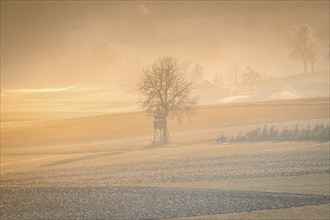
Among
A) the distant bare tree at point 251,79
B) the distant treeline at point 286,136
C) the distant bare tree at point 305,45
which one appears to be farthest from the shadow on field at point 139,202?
the distant bare tree at point 305,45

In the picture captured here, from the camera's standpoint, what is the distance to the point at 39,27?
190 metres

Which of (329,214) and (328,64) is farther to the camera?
(328,64)

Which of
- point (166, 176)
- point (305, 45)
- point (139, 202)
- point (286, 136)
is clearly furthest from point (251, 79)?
point (139, 202)

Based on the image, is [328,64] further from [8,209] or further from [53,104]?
[8,209]

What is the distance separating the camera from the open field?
2875 centimetres

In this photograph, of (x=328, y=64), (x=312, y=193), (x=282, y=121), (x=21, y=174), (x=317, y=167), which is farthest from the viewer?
(x=328, y=64)

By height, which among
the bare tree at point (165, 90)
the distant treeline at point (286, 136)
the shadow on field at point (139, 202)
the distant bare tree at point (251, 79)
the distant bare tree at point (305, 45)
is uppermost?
the distant bare tree at point (305, 45)

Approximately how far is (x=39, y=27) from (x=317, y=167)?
172 m

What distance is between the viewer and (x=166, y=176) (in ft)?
123

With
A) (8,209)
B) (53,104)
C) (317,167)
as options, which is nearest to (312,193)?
(317,167)

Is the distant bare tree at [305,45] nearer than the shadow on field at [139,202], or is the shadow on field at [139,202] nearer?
the shadow on field at [139,202]

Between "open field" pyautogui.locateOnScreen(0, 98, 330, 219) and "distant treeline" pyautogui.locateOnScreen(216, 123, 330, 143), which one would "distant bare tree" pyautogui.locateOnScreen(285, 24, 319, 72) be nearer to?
"open field" pyautogui.locateOnScreen(0, 98, 330, 219)

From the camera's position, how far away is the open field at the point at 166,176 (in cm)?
2875

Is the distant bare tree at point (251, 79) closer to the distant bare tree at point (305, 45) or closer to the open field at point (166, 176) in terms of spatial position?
the distant bare tree at point (305, 45)
